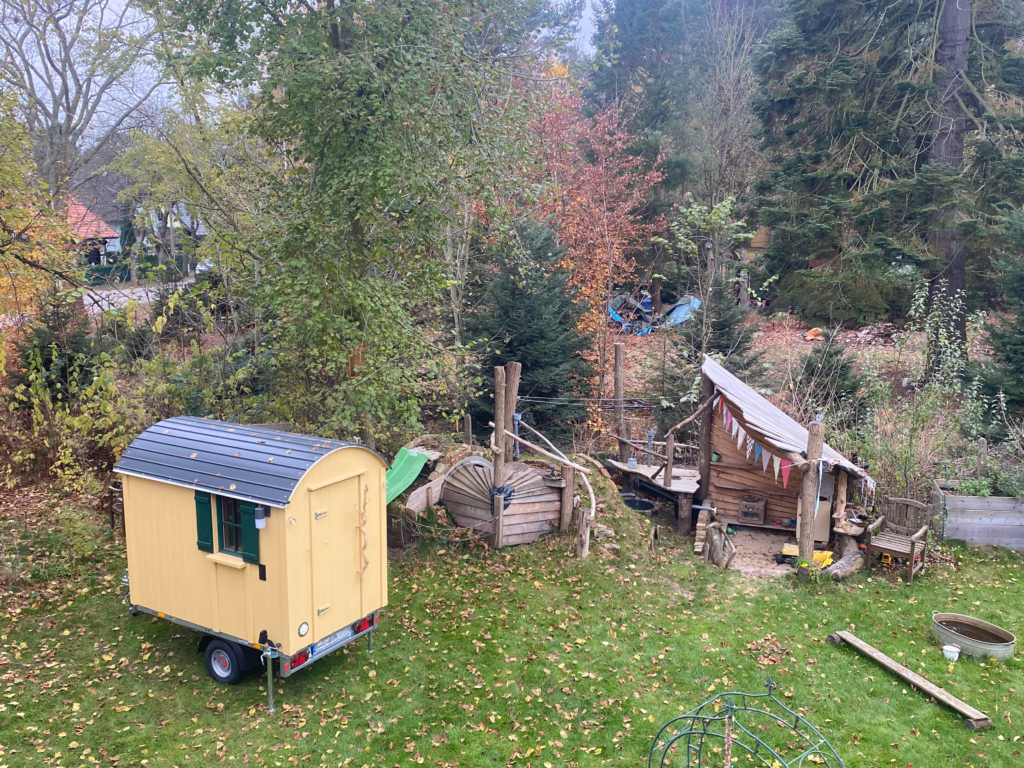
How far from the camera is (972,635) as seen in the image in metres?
8.98

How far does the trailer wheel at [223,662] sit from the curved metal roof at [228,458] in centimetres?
178

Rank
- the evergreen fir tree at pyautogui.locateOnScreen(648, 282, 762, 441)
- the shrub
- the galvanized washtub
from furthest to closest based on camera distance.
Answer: the evergreen fir tree at pyautogui.locateOnScreen(648, 282, 762, 441) < the shrub < the galvanized washtub

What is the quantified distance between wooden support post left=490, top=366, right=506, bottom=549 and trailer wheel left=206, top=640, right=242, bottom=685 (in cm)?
468

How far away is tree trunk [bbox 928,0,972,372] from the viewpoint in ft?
64.1

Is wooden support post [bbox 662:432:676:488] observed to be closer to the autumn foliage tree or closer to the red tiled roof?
the autumn foliage tree

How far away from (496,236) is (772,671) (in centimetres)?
697

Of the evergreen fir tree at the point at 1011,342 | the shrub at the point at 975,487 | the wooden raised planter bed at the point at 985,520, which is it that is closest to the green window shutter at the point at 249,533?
the wooden raised planter bed at the point at 985,520

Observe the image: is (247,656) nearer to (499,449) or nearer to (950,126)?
(499,449)

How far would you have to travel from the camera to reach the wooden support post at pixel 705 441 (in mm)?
13493

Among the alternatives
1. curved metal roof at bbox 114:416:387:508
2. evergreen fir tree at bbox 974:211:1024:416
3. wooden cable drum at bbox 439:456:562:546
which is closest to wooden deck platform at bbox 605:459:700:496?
wooden cable drum at bbox 439:456:562:546

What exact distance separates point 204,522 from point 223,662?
5.38 feet

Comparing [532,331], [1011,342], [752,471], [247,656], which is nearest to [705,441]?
[752,471]

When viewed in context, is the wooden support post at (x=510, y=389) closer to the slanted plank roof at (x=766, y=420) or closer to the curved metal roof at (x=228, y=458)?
the slanted plank roof at (x=766, y=420)

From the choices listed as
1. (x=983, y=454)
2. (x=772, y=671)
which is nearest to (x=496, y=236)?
(x=772, y=671)
